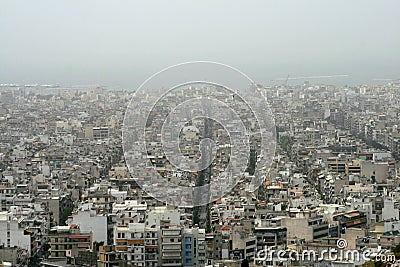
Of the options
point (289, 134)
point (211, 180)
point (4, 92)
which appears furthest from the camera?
point (4, 92)

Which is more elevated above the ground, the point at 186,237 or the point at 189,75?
the point at 189,75

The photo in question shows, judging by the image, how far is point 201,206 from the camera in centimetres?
930

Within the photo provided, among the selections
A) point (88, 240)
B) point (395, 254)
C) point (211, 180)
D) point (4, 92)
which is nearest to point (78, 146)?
point (4, 92)

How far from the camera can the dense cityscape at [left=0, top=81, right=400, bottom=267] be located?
7.62m

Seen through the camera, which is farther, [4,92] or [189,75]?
[4,92]

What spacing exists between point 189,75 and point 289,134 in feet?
31.7

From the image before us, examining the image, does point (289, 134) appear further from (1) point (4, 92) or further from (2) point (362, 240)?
(2) point (362, 240)

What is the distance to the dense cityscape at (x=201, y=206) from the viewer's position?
7.62m

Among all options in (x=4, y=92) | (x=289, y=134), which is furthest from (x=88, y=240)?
(x=4, y=92)

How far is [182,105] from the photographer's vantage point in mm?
12977

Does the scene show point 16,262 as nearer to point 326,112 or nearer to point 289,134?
point 289,134

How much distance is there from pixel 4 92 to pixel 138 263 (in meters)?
17.0

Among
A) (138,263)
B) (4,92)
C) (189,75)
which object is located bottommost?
(138,263)

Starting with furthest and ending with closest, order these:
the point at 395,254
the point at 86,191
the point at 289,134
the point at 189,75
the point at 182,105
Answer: the point at 289,134, the point at 182,105, the point at 86,191, the point at 189,75, the point at 395,254
